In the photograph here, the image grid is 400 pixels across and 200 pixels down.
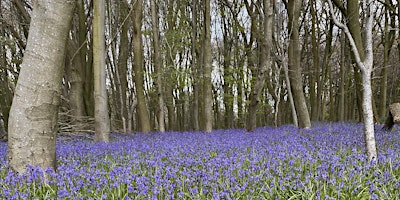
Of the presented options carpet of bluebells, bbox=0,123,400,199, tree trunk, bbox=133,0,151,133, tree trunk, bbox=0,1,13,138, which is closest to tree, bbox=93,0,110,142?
tree trunk, bbox=133,0,151,133

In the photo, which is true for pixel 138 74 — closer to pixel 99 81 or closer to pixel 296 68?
pixel 99 81

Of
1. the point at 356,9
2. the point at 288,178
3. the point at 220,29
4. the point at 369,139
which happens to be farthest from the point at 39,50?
the point at 220,29

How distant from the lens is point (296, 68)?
12.3 meters

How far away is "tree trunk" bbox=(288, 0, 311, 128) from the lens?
37.9 feet

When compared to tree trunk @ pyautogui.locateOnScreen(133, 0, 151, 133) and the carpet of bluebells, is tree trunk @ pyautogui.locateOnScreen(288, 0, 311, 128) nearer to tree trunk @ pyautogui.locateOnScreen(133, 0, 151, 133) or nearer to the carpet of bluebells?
tree trunk @ pyautogui.locateOnScreen(133, 0, 151, 133)

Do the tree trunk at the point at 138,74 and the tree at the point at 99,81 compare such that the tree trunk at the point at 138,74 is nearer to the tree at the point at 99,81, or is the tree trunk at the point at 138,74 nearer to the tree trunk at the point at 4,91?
the tree at the point at 99,81

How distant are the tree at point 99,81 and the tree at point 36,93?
438 centimetres

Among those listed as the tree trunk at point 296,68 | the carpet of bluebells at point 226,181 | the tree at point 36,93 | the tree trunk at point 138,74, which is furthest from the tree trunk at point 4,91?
the carpet of bluebells at point 226,181

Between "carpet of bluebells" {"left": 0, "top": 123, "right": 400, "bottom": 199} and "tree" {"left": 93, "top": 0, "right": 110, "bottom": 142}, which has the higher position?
"tree" {"left": 93, "top": 0, "right": 110, "bottom": 142}

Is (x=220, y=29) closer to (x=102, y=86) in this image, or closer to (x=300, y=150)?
(x=102, y=86)

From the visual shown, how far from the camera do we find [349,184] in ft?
11.1

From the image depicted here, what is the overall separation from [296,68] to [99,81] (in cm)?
700

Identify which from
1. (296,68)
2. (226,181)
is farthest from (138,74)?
(226,181)

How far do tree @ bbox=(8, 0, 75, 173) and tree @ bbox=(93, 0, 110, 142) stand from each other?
438 centimetres
